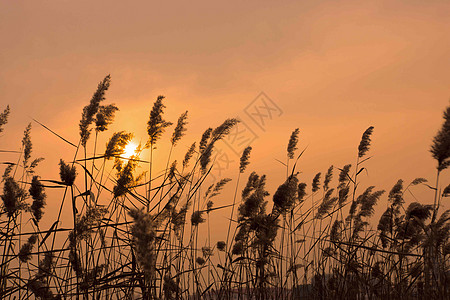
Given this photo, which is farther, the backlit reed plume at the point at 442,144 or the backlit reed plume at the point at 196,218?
the backlit reed plume at the point at 196,218

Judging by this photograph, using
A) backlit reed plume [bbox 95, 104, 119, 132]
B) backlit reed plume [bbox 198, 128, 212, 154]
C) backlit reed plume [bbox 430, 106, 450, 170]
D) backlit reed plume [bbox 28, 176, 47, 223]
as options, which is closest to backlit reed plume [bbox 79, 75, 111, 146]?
backlit reed plume [bbox 95, 104, 119, 132]

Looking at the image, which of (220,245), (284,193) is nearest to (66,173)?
(284,193)

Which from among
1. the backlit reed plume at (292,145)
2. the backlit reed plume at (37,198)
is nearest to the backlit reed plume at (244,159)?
the backlit reed plume at (292,145)

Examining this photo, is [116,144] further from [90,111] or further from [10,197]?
[10,197]

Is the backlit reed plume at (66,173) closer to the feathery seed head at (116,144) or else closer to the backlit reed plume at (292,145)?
the feathery seed head at (116,144)

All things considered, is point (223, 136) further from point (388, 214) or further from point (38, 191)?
point (388, 214)

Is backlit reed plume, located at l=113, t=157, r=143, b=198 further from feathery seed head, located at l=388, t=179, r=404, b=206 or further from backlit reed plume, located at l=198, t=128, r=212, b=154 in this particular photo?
feathery seed head, located at l=388, t=179, r=404, b=206

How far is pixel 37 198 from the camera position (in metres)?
3.44

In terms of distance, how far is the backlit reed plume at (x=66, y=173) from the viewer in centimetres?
271

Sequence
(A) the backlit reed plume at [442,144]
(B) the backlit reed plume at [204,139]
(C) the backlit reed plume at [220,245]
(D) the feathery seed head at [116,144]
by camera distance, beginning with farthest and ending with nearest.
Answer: (C) the backlit reed plume at [220,245] < (B) the backlit reed plume at [204,139] < (D) the feathery seed head at [116,144] < (A) the backlit reed plume at [442,144]

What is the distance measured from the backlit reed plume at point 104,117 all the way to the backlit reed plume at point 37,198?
64 centimetres

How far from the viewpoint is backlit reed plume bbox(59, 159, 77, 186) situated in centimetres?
271

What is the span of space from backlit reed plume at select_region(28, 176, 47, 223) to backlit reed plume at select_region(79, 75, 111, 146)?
22.3 inches

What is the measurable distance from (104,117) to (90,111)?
0.14 metres
